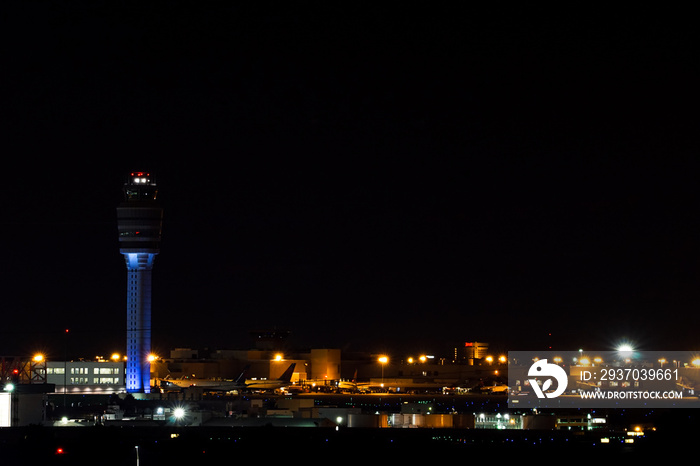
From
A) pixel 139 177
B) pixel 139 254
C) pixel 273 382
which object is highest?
pixel 139 177

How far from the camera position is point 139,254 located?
136m

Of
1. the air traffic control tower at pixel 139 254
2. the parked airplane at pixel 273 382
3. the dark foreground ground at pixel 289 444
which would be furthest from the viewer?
the parked airplane at pixel 273 382

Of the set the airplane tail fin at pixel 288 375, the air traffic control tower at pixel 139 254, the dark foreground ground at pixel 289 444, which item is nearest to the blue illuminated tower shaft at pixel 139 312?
the air traffic control tower at pixel 139 254

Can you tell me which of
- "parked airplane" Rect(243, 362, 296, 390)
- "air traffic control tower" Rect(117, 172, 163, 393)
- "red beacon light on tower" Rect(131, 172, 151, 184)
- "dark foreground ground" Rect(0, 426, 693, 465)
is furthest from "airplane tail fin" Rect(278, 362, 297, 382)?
"dark foreground ground" Rect(0, 426, 693, 465)

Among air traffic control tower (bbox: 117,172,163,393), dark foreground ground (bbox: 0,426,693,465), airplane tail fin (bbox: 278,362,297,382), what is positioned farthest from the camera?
airplane tail fin (bbox: 278,362,297,382)

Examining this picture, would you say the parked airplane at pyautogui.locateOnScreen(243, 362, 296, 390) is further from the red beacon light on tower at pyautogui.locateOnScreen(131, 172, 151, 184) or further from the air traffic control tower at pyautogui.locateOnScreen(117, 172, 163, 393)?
the red beacon light on tower at pyautogui.locateOnScreen(131, 172, 151, 184)

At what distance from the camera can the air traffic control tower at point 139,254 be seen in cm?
13500

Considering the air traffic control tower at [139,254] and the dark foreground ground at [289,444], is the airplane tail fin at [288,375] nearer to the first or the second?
the air traffic control tower at [139,254]

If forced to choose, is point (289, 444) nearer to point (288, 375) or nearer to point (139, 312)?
point (139, 312)

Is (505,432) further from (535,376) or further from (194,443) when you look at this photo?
(194,443)

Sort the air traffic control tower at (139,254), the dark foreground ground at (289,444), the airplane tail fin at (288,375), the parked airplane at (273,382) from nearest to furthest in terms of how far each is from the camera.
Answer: the dark foreground ground at (289,444) < the air traffic control tower at (139,254) < the parked airplane at (273,382) < the airplane tail fin at (288,375)

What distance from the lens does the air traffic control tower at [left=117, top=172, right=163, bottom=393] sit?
13500cm

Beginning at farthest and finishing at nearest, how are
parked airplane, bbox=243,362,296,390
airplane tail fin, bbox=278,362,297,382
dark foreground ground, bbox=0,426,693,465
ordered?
airplane tail fin, bbox=278,362,297,382
parked airplane, bbox=243,362,296,390
dark foreground ground, bbox=0,426,693,465

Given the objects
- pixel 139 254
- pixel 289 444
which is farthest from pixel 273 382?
pixel 289 444
